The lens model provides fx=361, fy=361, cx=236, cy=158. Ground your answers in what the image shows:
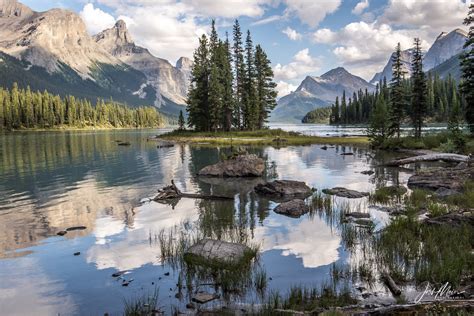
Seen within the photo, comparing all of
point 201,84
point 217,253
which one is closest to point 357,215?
point 217,253

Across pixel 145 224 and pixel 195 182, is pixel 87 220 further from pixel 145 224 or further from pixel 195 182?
pixel 195 182

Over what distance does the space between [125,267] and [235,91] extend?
267 feet

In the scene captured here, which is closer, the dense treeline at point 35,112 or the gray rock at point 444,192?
the gray rock at point 444,192

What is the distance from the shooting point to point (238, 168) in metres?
34.9

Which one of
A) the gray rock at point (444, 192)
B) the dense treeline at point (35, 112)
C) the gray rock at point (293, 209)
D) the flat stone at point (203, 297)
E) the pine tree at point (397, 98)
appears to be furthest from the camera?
the dense treeline at point (35, 112)

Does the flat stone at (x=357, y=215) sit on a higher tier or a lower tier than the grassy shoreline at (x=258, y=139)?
lower

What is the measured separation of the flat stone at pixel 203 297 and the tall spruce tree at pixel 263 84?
84.7 m

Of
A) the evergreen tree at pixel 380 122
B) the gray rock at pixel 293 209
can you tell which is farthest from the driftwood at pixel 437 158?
the evergreen tree at pixel 380 122

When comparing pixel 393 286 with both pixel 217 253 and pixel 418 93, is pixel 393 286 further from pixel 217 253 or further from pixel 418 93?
pixel 418 93

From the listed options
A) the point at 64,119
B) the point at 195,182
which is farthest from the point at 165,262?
the point at 64,119

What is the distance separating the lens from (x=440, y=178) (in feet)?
85.7

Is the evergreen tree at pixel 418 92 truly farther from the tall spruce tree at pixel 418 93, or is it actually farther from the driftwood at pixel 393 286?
the driftwood at pixel 393 286

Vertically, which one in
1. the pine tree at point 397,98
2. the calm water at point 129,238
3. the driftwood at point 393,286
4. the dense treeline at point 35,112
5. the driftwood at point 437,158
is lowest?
the calm water at point 129,238

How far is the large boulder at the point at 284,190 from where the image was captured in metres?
25.3
